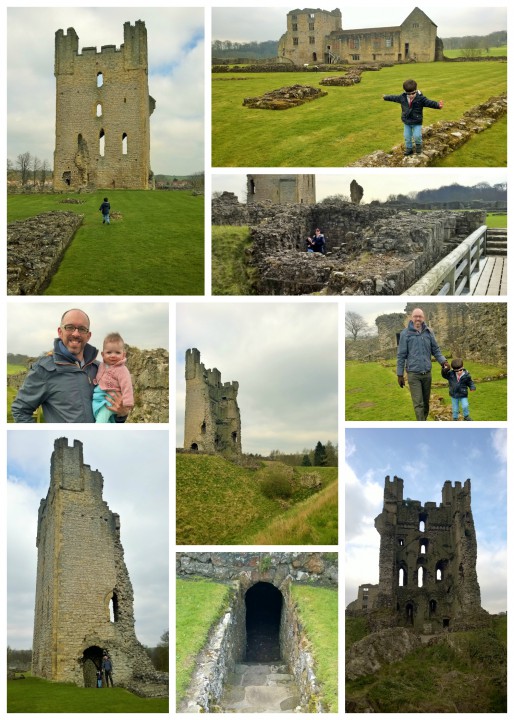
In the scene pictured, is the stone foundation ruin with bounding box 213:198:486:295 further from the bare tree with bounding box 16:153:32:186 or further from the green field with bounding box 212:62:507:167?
the bare tree with bounding box 16:153:32:186

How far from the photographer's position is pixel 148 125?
15.4 meters

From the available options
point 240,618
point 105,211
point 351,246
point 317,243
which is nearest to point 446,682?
point 240,618

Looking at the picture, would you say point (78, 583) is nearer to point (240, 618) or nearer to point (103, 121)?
point (240, 618)

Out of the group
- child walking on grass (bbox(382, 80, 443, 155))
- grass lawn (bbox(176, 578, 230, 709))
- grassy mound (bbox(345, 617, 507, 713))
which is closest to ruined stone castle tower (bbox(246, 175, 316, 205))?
child walking on grass (bbox(382, 80, 443, 155))

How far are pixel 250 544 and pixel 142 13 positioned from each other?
8627 mm

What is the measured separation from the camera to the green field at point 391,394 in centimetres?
1166

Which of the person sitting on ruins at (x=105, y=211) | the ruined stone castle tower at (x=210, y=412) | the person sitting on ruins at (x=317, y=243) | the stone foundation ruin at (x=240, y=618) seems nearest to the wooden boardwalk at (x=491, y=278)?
the person sitting on ruins at (x=317, y=243)

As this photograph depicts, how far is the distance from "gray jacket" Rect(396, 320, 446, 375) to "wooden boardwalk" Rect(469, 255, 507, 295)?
1.22 metres

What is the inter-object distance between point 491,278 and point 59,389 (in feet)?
22.3

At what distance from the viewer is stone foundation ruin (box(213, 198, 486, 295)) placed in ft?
39.2

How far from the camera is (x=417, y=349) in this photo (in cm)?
1145

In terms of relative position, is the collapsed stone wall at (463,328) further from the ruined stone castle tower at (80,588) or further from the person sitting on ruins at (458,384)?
the ruined stone castle tower at (80,588)

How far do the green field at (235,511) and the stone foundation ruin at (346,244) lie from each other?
9.59 feet

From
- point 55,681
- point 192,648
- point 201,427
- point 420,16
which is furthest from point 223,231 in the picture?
point 55,681
